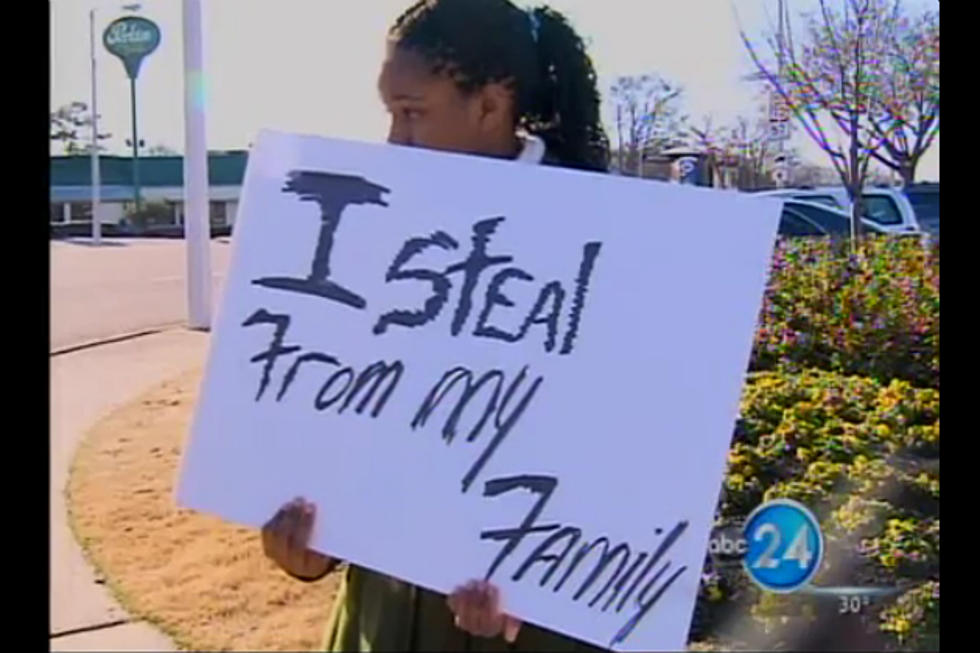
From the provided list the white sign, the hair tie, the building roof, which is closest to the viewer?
the white sign

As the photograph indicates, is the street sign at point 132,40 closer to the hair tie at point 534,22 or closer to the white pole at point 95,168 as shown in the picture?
the white pole at point 95,168

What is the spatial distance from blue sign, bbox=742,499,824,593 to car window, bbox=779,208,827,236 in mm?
350

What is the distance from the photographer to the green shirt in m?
1.19

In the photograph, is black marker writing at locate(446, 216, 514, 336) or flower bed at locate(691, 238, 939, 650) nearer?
black marker writing at locate(446, 216, 514, 336)

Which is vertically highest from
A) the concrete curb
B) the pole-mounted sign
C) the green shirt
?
the pole-mounted sign

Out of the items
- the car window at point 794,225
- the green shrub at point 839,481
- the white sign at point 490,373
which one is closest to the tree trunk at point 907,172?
the car window at point 794,225

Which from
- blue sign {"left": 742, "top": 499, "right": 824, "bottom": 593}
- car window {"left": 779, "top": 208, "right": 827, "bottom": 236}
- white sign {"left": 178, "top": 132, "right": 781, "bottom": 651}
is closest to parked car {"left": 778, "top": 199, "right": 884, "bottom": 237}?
car window {"left": 779, "top": 208, "right": 827, "bottom": 236}

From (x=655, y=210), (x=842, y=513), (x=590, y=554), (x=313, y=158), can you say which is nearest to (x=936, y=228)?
(x=842, y=513)

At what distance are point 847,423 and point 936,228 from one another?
0.93 feet

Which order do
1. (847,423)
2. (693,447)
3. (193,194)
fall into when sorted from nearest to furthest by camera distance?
(693,447) < (193,194) < (847,423)

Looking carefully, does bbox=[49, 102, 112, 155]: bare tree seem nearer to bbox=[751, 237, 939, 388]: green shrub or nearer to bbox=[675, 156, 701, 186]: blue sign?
bbox=[675, 156, 701, 186]: blue sign

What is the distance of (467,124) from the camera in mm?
1176

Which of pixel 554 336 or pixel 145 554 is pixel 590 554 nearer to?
pixel 554 336
